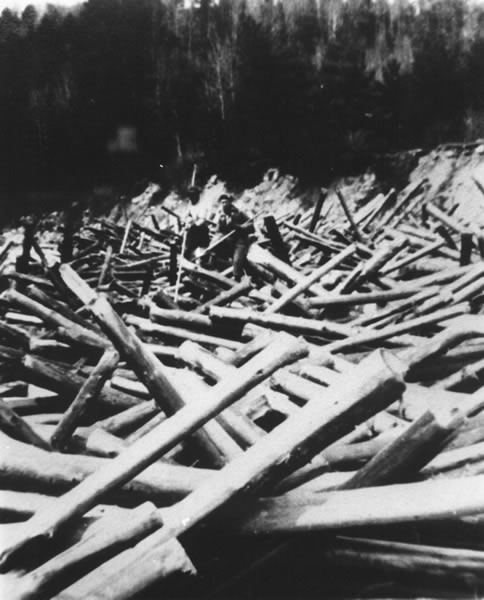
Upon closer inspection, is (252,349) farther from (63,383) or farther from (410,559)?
(410,559)

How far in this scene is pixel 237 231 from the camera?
6.64 m

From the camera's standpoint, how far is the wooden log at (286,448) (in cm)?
138

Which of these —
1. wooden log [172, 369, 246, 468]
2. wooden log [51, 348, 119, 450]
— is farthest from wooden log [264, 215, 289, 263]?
wooden log [172, 369, 246, 468]

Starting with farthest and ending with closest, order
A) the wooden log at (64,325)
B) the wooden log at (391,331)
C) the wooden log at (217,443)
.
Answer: the wooden log at (64,325) → the wooden log at (391,331) → the wooden log at (217,443)

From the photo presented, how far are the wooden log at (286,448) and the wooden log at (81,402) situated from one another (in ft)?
2.86

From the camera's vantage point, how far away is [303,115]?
786 inches

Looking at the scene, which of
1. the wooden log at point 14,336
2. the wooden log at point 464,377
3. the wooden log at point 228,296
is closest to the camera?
the wooden log at point 464,377

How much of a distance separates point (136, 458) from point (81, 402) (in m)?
0.78

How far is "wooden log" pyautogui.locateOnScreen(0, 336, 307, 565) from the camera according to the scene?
4.47 ft

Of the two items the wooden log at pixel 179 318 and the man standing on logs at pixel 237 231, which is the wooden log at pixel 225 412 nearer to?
the wooden log at pixel 179 318

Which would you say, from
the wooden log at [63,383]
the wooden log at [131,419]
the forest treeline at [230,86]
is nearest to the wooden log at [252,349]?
the wooden log at [131,419]

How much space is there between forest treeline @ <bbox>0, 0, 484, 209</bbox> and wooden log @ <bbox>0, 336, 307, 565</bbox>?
55.6 feet

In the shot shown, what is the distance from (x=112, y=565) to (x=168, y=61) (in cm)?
3013

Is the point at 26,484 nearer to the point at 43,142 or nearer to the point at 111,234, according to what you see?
the point at 111,234
